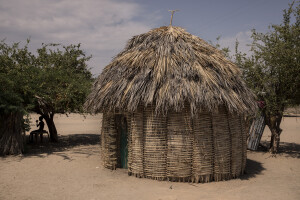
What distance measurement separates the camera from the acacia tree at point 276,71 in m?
9.97

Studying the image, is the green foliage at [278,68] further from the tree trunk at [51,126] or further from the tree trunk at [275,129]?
the tree trunk at [51,126]

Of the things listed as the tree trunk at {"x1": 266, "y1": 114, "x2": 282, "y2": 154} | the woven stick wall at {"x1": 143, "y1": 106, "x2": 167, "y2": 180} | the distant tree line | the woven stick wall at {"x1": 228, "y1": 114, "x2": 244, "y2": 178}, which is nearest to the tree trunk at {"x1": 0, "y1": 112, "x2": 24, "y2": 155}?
the distant tree line

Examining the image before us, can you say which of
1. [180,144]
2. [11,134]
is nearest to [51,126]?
[11,134]

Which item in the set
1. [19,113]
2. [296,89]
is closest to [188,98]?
[296,89]

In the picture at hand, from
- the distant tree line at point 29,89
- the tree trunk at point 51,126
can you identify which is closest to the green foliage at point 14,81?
the distant tree line at point 29,89

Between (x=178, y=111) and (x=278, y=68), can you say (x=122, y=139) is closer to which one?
(x=178, y=111)

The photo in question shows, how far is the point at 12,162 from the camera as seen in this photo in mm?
8922

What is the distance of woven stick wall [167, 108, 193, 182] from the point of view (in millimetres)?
6773

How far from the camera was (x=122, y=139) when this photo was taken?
324 inches

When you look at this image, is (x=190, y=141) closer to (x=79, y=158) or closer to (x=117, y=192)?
(x=117, y=192)

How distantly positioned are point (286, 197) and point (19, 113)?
8.77m

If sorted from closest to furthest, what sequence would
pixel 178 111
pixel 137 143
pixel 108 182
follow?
pixel 178 111
pixel 108 182
pixel 137 143

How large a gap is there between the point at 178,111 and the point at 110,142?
8.19 ft

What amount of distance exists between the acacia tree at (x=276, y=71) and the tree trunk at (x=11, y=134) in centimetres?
872
